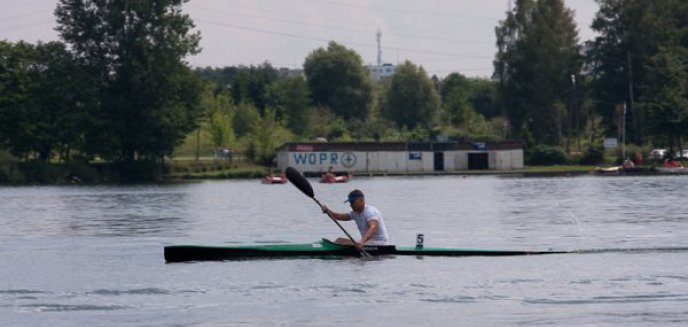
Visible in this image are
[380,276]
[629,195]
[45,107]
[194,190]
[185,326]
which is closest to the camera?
[185,326]

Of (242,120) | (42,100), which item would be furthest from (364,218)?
(242,120)

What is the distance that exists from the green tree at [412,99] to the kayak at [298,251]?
138 metres

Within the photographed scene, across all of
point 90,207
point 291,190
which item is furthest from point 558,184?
point 90,207

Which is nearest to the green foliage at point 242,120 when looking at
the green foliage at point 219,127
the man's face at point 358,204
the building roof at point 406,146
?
the green foliage at point 219,127

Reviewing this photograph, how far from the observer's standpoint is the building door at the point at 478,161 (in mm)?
129750

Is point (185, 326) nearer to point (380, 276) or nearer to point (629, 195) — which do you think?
point (380, 276)

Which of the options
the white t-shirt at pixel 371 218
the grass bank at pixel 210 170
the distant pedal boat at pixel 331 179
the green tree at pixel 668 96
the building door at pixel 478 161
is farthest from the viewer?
the building door at pixel 478 161

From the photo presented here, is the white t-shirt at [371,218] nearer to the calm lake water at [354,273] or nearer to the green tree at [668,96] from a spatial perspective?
the calm lake water at [354,273]

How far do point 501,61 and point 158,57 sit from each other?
1652 inches

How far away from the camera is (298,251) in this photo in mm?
33750

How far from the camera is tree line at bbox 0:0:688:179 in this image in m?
113

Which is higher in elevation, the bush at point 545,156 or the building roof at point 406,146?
the building roof at point 406,146

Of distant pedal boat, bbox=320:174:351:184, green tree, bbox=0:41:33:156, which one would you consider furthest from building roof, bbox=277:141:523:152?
green tree, bbox=0:41:33:156

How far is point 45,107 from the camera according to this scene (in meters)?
112
